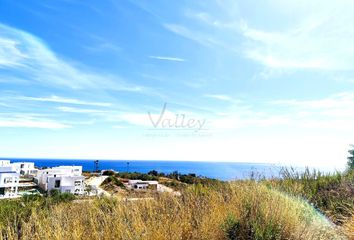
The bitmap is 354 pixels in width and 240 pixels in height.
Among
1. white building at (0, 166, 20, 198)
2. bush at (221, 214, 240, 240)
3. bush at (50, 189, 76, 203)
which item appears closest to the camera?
bush at (221, 214, 240, 240)

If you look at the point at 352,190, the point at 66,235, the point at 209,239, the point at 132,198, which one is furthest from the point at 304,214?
the point at 132,198

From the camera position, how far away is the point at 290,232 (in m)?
3.76

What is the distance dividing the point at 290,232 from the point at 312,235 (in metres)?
0.26

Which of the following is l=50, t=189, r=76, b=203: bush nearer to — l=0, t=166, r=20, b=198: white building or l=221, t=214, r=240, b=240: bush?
l=221, t=214, r=240, b=240: bush

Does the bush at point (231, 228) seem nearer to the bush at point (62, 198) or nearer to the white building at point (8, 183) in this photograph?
the bush at point (62, 198)

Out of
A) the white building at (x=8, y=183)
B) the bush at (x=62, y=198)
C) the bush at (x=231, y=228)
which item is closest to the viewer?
the bush at (x=231, y=228)

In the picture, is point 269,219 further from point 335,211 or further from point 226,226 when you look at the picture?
point 335,211

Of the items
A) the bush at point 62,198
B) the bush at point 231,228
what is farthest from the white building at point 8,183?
the bush at point 231,228

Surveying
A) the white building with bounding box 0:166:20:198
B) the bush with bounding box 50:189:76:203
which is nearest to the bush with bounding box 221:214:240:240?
the bush with bounding box 50:189:76:203

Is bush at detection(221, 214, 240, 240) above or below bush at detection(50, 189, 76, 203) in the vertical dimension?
above

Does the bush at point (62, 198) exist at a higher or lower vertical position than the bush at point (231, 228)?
lower

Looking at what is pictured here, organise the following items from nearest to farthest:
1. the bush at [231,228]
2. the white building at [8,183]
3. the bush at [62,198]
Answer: the bush at [231,228] → the bush at [62,198] → the white building at [8,183]

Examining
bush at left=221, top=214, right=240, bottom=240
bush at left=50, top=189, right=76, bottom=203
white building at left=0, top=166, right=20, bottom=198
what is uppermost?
bush at left=221, top=214, right=240, bottom=240

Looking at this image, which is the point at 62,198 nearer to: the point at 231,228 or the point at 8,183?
the point at 231,228
